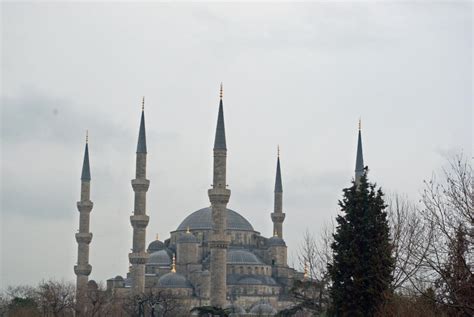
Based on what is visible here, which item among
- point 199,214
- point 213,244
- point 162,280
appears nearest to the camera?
point 213,244

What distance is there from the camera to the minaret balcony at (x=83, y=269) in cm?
6088

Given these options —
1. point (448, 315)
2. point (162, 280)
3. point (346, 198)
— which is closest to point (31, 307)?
point (162, 280)

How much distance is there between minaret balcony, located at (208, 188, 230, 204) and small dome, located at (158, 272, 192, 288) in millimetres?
13787

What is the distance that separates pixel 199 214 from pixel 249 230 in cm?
432

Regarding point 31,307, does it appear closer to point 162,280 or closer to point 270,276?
point 162,280

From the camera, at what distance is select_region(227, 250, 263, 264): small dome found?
67.7 metres

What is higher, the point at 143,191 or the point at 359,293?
the point at 143,191

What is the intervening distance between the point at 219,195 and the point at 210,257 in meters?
7.40

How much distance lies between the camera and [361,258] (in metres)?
22.0

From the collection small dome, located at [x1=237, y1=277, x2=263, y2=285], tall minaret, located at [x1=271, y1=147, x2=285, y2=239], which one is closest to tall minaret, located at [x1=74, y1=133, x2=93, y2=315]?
small dome, located at [x1=237, y1=277, x2=263, y2=285]

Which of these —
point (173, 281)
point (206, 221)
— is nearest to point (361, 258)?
point (173, 281)

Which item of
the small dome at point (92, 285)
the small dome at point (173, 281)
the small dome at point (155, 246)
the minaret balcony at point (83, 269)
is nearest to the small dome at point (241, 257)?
the small dome at point (173, 281)

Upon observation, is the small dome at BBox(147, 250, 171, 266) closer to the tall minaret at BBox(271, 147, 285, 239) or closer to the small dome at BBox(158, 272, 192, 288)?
the small dome at BBox(158, 272, 192, 288)

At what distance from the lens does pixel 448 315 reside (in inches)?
693
